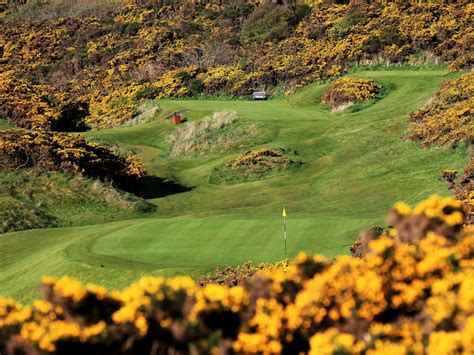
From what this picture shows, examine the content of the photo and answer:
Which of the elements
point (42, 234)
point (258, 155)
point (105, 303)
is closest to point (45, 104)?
point (258, 155)

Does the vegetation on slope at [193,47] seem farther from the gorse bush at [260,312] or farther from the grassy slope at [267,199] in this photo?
the gorse bush at [260,312]

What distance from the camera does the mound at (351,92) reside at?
149 ft

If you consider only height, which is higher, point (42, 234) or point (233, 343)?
point (233, 343)

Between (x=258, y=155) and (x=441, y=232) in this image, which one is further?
(x=258, y=155)

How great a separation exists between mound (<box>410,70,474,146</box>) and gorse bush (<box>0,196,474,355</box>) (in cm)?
2341

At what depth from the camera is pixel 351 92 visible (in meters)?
46.0

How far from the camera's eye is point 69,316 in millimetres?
5754

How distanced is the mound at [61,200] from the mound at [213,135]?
41.3 feet

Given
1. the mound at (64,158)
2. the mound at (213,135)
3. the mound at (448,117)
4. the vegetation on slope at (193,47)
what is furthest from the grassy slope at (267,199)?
the vegetation on slope at (193,47)

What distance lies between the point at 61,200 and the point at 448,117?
19.3 metres

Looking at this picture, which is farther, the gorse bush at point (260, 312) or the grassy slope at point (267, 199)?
the grassy slope at point (267, 199)

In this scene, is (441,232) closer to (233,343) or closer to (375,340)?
(375,340)

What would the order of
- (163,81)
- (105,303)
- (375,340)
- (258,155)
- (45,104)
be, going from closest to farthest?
(375,340) < (105,303) < (258,155) < (45,104) < (163,81)

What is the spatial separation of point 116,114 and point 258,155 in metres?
28.2
